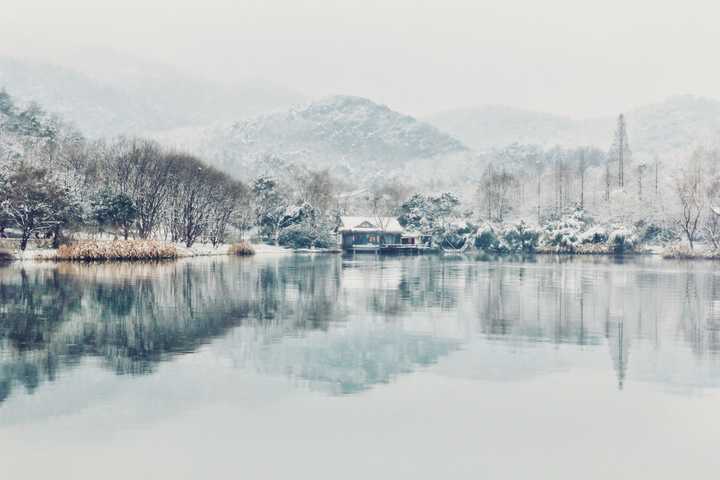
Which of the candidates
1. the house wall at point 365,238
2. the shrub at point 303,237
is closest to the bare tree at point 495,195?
the house wall at point 365,238

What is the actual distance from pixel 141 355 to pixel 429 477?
9.09 m

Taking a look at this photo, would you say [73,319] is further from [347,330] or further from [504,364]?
[504,364]

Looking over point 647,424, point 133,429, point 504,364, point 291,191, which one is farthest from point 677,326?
point 291,191

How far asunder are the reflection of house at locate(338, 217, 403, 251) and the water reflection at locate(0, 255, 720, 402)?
7141 cm

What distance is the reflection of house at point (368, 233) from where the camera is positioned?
357 ft

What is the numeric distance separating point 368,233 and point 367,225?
4.99ft

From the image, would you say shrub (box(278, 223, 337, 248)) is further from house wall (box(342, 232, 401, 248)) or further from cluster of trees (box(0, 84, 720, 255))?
house wall (box(342, 232, 401, 248))

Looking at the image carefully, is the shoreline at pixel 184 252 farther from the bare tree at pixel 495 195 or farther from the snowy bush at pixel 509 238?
the bare tree at pixel 495 195

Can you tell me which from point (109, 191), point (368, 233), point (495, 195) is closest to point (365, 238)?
point (368, 233)

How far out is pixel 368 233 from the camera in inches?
4311

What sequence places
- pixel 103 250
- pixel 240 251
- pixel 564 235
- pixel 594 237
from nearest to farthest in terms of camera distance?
pixel 103 250, pixel 240 251, pixel 594 237, pixel 564 235

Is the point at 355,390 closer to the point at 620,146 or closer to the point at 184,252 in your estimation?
the point at 184,252

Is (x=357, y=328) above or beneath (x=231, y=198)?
beneath

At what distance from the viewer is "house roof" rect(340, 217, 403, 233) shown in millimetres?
109125
